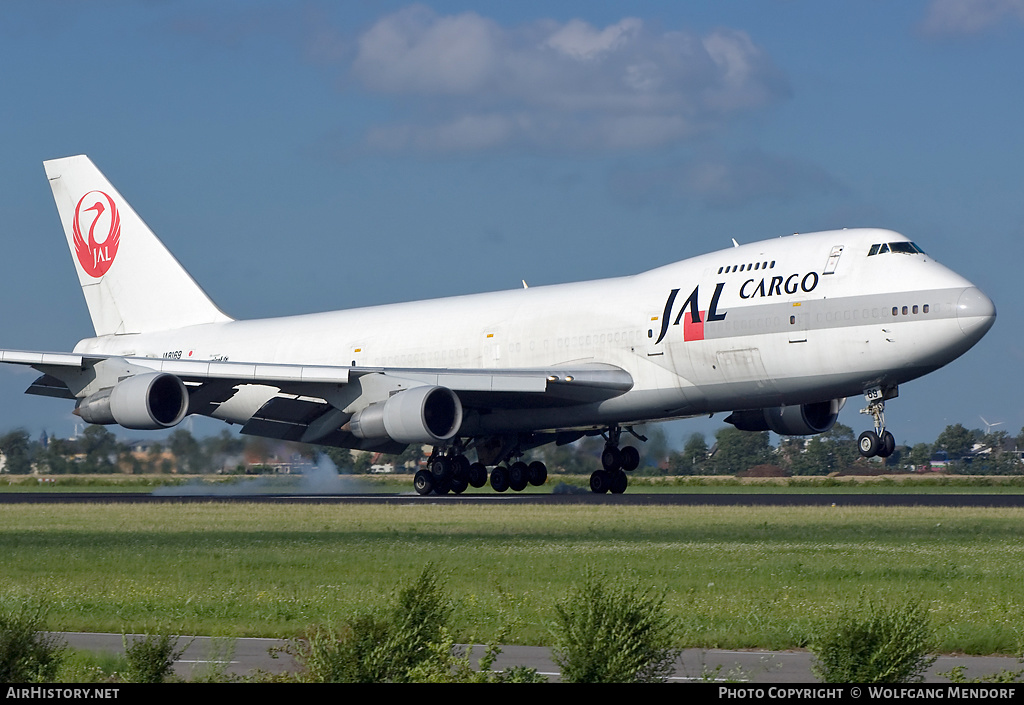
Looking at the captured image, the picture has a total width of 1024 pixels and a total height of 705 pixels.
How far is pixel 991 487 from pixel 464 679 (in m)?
48.2

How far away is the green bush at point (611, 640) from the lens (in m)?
8.88

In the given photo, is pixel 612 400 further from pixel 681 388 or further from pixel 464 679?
pixel 464 679

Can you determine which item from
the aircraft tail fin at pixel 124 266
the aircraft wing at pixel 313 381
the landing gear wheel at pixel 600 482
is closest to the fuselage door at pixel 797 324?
the aircraft wing at pixel 313 381

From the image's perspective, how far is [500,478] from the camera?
42.4 metres

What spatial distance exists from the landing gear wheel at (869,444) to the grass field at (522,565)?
1778mm

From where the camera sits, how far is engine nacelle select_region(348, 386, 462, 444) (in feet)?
116

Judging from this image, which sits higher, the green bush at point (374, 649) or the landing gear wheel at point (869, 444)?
the landing gear wheel at point (869, 444)

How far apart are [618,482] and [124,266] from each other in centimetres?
2059

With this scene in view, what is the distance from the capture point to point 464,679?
8.76 meters

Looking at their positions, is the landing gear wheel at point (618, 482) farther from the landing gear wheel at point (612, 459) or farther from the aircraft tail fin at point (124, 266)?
the aircraft tail fin at point (124, 266)

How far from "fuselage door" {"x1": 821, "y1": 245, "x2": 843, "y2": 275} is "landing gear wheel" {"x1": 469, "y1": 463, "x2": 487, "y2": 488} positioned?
12904mm

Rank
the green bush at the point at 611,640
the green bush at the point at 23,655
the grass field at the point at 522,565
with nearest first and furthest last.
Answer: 1. the green bush at the point at 611,640
2. the green bush at the point at 23,655
3. the grass field at the point at 522,565

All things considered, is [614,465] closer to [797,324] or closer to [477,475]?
[477,475]
